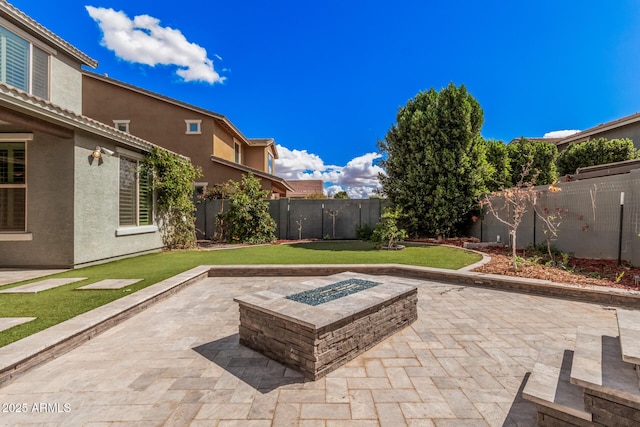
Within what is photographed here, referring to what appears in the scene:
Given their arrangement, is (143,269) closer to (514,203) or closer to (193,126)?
(514,203)

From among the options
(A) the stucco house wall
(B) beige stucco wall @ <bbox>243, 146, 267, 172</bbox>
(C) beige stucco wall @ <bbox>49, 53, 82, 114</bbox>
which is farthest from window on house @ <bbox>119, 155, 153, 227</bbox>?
(B) beige stucco wall @ <bbox>243, 146, 267, 172</bbox>

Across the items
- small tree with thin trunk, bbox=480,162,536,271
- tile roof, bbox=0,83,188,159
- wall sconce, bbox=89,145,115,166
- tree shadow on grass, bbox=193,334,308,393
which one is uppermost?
tile roof, bbox=0,83,188,159

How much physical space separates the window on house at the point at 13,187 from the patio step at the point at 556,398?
34.4ft

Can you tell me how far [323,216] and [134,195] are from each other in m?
8.34

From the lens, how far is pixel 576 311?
4547mm

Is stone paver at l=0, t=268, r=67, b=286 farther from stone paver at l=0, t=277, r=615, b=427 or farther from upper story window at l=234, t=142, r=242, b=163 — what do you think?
upper story window at l=234, t=142, r=242, b=163

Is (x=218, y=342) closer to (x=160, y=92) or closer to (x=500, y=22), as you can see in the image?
(x=500, y=22)

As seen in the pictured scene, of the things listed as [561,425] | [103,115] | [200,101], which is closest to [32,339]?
[561,425]

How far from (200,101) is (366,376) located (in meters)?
18.0

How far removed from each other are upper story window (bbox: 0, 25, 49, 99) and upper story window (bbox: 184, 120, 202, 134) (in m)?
7.61

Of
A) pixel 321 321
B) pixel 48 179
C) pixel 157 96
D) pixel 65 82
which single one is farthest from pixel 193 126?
pixel 321 321

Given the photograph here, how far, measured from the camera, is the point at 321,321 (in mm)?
2729

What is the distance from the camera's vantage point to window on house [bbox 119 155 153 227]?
870 centimetres

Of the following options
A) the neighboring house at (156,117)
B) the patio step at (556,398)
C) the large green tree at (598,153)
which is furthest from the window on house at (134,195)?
the large green tree at (598,153)
